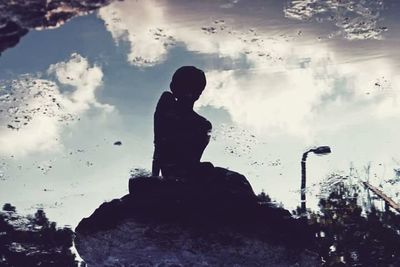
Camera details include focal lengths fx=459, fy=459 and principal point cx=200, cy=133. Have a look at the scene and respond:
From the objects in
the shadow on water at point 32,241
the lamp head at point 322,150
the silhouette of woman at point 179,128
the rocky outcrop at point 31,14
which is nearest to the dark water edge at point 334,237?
the shadow on water at point 32,241

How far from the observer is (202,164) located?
4.73 meters

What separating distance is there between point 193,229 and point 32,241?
31.4 ft

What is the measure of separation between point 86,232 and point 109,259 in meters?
0.35

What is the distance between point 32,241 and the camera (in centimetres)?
1259

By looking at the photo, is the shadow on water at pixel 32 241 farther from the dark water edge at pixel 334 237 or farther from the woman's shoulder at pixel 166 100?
the woman's shoulder at pixel 166 100

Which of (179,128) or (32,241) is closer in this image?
(179,128)

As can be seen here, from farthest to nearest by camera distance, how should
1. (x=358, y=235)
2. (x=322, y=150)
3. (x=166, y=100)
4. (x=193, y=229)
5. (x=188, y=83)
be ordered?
(x=358, y=235) → (x=322, y=150) → (x=166, y=100) → (x=188, y=83) → (x=193, y=229)

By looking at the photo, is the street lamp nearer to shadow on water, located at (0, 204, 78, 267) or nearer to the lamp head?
the lamp head

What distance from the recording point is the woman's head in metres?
4.76

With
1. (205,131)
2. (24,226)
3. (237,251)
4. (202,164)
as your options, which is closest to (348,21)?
(205,131)

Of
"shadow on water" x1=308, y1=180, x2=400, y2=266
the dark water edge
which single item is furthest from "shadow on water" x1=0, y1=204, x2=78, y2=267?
"shadow on water" x1=308, y1=180, x2=400, y2=266

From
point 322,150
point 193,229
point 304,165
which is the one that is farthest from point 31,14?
point 304,165

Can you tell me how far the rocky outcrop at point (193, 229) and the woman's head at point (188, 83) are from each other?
0.98 m

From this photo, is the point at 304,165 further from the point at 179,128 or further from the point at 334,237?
the point at 334,237
